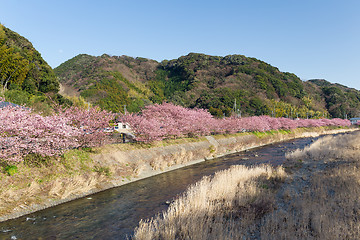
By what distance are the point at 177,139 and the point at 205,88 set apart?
124811 millimetres

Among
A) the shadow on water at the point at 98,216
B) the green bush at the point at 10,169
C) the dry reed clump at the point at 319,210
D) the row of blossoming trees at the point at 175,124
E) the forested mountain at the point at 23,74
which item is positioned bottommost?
the shadow on water at the point at 98,216

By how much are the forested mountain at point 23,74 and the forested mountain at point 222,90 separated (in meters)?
39.1

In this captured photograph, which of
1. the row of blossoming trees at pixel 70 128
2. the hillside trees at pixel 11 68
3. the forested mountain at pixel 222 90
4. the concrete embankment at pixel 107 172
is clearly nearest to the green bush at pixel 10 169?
the row of blossoming trees at pixel 70 128

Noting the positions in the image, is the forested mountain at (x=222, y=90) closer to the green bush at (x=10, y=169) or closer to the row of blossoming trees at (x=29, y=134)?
the row of blossoming trees at (x=29, y=134)

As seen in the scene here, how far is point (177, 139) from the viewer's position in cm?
3138

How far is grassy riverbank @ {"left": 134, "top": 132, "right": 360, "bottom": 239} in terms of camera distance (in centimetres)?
706

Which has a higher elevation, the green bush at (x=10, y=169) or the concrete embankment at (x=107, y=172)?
the green bush at (x=10, y=169)

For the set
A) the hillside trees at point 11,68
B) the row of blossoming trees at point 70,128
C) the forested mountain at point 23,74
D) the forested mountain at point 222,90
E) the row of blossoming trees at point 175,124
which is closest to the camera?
the row of blossoming trees at point 70,128

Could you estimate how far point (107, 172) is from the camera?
1631 cm

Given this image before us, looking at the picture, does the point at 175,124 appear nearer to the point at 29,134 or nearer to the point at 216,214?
the point at 29,134

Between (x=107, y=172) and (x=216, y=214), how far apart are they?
406 inches

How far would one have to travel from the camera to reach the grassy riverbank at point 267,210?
7.06 metres

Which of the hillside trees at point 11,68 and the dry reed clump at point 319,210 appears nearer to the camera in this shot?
the dry reed clump at point 319,210

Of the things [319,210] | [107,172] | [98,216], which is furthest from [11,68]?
[319,210]
